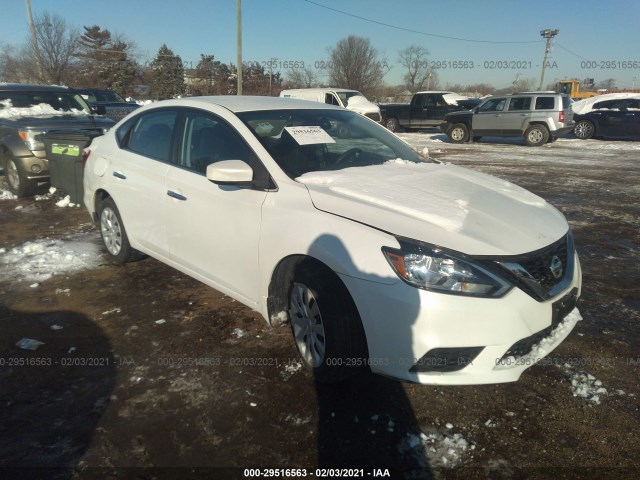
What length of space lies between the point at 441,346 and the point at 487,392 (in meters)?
0.74

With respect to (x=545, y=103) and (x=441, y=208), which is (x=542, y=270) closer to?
(x=441, y=208)

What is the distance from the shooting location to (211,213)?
10.7ft

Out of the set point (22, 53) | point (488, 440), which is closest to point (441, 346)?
point (488, 440)

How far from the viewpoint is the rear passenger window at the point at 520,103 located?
15.9 metres

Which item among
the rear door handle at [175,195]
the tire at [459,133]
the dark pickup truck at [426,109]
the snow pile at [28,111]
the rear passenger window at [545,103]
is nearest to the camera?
the rear door handle at [175,195]

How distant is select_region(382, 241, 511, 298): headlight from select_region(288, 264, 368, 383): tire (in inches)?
15.5

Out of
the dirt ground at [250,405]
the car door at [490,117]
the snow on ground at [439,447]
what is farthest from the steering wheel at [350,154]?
the car door at [490,117]

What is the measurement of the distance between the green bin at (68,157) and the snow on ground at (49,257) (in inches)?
53.5

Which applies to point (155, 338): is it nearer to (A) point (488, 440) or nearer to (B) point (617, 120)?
(A) point (488, 440)

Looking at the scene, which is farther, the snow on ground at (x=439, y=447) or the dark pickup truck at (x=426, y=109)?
the dark pickup truck at (x=426, y=109)

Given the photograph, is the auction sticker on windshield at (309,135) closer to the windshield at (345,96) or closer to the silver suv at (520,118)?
the silver suv at (520,118)

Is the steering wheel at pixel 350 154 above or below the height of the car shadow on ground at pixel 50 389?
above

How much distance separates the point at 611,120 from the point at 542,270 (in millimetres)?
18119

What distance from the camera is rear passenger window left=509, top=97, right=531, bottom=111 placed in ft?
52.2
